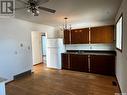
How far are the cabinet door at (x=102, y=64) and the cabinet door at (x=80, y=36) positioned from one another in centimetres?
93

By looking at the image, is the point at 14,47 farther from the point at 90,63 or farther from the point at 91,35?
the point at 91,35

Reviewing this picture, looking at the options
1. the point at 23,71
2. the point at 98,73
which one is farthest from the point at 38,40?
the point at 98,73

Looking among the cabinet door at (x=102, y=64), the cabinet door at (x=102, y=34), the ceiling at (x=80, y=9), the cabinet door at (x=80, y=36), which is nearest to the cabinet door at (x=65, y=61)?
the cabinet door at (x=80, y=36)

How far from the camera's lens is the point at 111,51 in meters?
5.00

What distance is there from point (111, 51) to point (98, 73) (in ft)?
3.90

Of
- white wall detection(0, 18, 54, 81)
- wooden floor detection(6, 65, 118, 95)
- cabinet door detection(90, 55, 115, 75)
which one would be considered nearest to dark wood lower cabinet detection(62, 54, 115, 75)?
cabinet door detection(90, 55, 115, 75)

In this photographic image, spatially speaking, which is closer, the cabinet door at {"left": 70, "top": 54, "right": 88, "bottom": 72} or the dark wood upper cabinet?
the dark wood upper cabinet

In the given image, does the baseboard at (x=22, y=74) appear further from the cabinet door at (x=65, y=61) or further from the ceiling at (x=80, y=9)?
the ceiling at (x=80, y=9)

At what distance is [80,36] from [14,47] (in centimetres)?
299

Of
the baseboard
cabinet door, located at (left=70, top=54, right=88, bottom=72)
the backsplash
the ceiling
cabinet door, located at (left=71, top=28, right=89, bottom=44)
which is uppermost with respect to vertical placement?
the ceiling

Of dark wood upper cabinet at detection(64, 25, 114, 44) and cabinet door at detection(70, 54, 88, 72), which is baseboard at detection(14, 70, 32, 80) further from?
dark wood upper cabinet at detection(64, 25, 114, 44)

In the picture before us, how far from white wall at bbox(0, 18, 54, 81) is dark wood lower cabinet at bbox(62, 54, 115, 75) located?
1.85 meters

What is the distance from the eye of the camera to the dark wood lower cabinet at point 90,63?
175 inches

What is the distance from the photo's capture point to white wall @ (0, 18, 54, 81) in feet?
12.4
